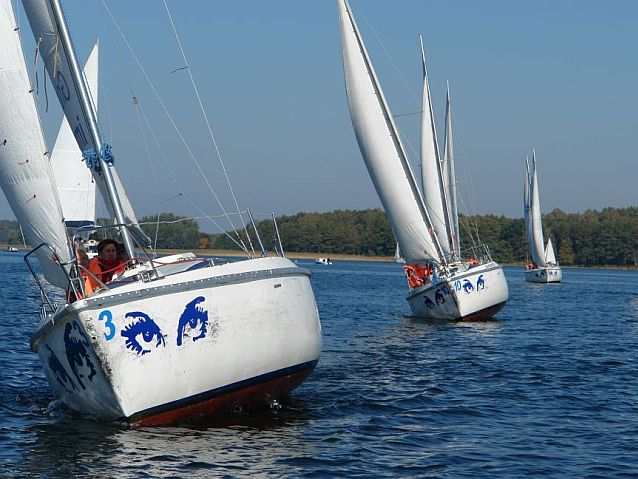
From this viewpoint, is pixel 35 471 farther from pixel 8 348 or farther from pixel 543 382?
pixel 8 348

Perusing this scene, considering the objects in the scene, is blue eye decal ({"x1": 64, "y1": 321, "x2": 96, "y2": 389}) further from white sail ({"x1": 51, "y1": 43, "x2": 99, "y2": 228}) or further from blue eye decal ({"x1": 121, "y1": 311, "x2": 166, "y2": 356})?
white sail ({"x1": 51, "y1": 43, "x2": 99, "y2": 228})

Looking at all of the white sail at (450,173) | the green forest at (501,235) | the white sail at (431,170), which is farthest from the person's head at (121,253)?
the green forest at (501,235)

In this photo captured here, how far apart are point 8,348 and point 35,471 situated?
460 inches

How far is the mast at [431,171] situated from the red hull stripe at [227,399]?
20.7 metres

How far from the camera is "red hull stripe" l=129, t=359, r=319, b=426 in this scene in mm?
11430

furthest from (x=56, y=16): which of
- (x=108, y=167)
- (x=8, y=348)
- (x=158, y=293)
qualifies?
(x=8, y=348)

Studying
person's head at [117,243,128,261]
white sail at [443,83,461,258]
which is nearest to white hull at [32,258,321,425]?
person's head at [117,243,128,261]

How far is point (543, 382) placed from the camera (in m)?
16.2

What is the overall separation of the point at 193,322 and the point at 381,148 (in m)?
18.2

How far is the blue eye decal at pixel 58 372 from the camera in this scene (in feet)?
39.0

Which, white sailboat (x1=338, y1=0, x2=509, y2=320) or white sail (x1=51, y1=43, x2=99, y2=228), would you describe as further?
white sail (x1=51, y1=43, x2=99, y2=228)

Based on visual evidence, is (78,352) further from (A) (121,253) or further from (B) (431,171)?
(B) (431,171)

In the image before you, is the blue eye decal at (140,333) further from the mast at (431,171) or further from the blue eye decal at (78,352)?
the mast at (431,171)

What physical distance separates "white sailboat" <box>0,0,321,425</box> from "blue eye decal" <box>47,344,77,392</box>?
3 cm
